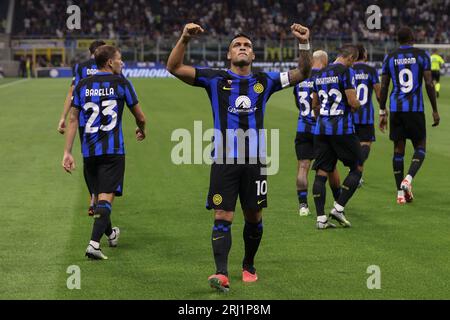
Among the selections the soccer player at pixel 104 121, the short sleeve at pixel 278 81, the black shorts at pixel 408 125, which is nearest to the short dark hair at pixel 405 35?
the black shorts at pixel 408 125

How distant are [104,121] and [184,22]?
6014 cm

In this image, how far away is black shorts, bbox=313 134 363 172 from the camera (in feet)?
36.4

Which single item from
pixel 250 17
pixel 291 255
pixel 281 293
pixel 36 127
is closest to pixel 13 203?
pixel 291 255

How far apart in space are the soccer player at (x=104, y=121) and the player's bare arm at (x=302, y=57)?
2.00 m

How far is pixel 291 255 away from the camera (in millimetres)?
9430

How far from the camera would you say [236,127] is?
26.7ft

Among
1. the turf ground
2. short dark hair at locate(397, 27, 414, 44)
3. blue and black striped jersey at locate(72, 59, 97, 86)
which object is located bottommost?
the turf ground

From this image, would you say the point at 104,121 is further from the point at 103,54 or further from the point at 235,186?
the point at 235,186

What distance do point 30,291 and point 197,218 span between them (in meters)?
4.06

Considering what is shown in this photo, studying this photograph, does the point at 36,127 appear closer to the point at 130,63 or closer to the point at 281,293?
the point at 281,293

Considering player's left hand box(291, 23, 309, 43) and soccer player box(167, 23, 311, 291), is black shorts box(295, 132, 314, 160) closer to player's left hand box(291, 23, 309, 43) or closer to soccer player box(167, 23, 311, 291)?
soccer player box(167, 23, 311, 291)

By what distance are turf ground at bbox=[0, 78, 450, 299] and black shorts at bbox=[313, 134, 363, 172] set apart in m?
0.78

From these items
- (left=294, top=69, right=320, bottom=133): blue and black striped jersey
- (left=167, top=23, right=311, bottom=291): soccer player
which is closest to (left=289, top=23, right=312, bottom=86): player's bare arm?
(left=167, top=23, right=311, bottom=291): soccer player
